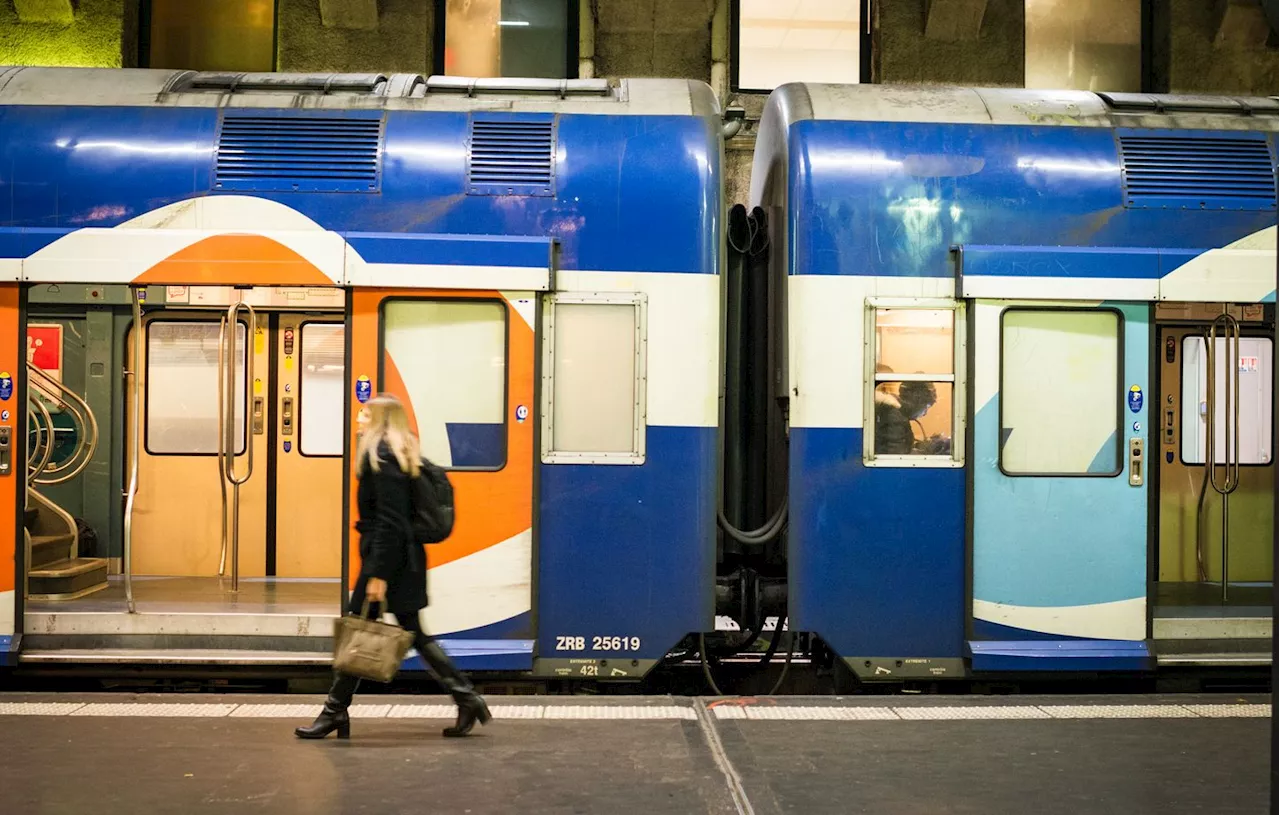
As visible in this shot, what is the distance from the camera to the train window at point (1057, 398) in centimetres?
638

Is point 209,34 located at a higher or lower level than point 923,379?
higher

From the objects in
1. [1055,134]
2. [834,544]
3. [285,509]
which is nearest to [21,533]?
[285,509]

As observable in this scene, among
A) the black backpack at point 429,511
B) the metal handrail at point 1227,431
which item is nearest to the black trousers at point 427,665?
the black backpack at point 429,511

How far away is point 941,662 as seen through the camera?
631 cm

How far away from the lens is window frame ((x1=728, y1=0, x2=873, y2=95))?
37.6ft

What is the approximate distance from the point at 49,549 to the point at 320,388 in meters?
2.30

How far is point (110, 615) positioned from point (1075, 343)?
5692 millimetres

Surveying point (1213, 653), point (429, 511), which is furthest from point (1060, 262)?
point (429, 511)

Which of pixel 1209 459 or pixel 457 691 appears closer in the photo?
pixel 457 691

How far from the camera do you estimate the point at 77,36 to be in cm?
1102

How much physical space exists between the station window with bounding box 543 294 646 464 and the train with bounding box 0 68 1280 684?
2cm

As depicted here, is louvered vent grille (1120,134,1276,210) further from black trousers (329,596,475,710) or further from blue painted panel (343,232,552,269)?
black trousers (329,596,475,710)

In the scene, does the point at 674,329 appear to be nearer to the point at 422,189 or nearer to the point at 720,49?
the point at 422,189

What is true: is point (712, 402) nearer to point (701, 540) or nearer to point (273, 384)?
point (701, 540)
